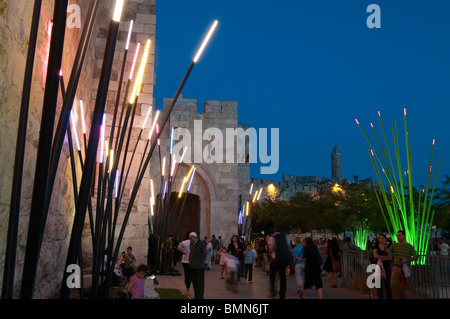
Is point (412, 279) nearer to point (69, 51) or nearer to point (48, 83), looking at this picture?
point (69, 51)

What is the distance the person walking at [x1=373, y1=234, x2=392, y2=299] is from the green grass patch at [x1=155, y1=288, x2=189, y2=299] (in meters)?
2.80

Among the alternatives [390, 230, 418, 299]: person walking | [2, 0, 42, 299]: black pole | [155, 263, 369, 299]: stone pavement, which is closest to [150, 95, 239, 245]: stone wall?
[155, 263, 369, 299]: stone pavement

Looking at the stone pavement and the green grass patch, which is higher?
the green grass patch

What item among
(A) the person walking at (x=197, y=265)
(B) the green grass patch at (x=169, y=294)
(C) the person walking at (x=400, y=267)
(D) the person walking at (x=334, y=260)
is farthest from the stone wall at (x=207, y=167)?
(C) the person walking at (x=400, y=267)

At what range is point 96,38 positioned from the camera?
8086 mm

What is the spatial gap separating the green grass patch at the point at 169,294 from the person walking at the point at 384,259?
280 cm

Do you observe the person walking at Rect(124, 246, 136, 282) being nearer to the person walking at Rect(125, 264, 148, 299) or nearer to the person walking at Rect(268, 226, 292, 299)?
the person walking at Rect(125, 264, 148, 299)

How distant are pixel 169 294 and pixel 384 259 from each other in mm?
3254

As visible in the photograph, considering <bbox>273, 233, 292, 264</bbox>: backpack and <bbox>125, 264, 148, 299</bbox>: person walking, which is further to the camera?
<bbox>273, 233, 292, 264</bbox>: backpack

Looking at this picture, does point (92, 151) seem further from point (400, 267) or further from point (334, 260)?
point (334, 260)

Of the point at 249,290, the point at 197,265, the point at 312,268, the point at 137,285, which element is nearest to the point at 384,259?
the point at 312,268

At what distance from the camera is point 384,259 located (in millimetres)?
5852

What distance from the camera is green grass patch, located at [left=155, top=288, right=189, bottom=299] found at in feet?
21.9
